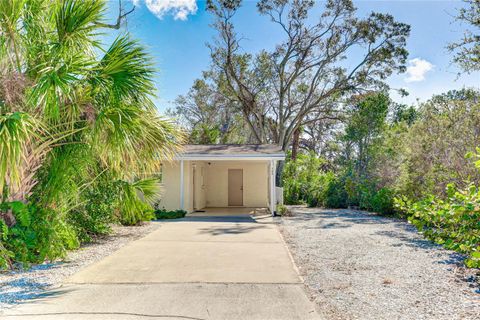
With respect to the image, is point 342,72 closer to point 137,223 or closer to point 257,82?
point 257,82

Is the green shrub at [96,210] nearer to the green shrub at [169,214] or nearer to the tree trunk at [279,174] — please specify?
the green shrub at [169,214]

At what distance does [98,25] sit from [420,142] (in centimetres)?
1086

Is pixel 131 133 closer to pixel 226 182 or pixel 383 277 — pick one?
pixel 383 277

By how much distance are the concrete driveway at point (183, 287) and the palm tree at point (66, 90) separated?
76.2 inches

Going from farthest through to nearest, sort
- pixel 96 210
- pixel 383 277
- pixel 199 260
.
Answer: pixel 96 210 < pixel 199 260 < pixel 383 277

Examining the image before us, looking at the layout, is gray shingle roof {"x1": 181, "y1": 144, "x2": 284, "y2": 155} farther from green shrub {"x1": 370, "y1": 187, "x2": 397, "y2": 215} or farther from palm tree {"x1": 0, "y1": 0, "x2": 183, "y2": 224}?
palm tree {"x1": 0, "y1": 0, "x2": 183, "y2": 224}

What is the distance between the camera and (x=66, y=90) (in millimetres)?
5512

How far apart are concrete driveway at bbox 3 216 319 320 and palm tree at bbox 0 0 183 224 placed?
6.35 feet

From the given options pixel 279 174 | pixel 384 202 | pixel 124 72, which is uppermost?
pixel 124 72

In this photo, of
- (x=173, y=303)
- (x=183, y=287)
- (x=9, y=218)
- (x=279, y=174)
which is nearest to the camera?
(x=173, y=303)

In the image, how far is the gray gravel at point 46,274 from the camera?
185 inches

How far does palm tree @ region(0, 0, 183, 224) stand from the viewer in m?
5.63

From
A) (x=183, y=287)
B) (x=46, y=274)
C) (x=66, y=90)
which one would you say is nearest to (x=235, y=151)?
(x=66, y=90)

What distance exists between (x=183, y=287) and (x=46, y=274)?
2.43 meters
